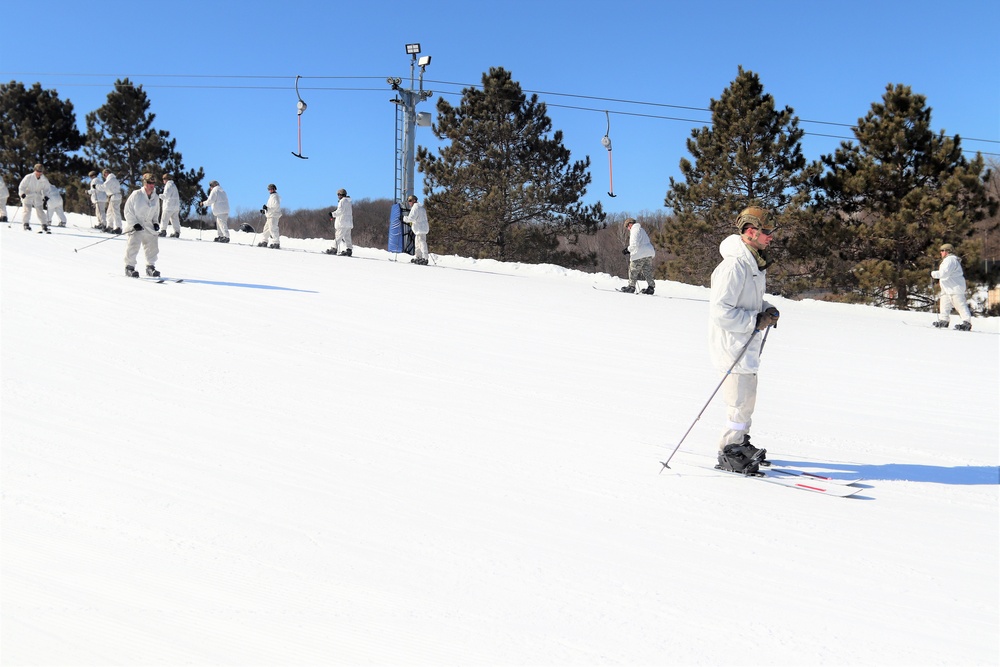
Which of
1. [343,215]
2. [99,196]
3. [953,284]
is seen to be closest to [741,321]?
[953,284]

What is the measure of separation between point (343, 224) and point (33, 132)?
27.5 m

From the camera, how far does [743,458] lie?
5562mm

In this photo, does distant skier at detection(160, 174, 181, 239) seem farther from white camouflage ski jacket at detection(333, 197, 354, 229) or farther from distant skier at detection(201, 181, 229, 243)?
white camouflage ski jacket at detection(333, 197, 354, 229)

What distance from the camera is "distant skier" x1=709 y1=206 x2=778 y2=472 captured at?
215 inches

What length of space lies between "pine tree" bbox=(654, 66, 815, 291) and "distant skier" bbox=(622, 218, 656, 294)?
10778mm

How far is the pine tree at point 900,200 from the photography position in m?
25.0

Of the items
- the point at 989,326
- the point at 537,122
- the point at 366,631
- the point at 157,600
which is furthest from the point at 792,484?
the point at 537,122

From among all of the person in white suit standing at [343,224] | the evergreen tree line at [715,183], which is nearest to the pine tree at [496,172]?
the evergreen tree line at [715,183]

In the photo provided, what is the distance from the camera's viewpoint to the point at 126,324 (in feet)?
31.8

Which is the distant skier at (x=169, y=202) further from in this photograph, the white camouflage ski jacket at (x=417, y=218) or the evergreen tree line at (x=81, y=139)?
the evergreen tree line at (x=81, y=139)

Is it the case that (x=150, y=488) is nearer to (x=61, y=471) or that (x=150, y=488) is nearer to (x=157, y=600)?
(x=61, y=471)

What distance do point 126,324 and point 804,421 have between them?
784 centimetres

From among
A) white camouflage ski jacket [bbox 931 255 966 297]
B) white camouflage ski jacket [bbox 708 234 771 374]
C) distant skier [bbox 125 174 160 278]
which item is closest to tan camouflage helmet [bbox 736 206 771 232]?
white camouflage ski jacket [bbox 708 234 771 374]

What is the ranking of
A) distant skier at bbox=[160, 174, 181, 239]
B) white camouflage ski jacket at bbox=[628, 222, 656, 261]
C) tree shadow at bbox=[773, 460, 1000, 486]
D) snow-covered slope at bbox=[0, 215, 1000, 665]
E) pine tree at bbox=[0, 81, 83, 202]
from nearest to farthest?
1. snow-covered slope at bbox=[0, 215, 1000, 665]
2. tree shadow at bbox=[773, 460, 1000, 486]
3. white camouflage ski jacket at bbox=[628, 222, 656, 261]
4. distant skier at bbox=[160, 174, 181, 239]
5. pine tree at bbox=[0, 81, 83, 202]
